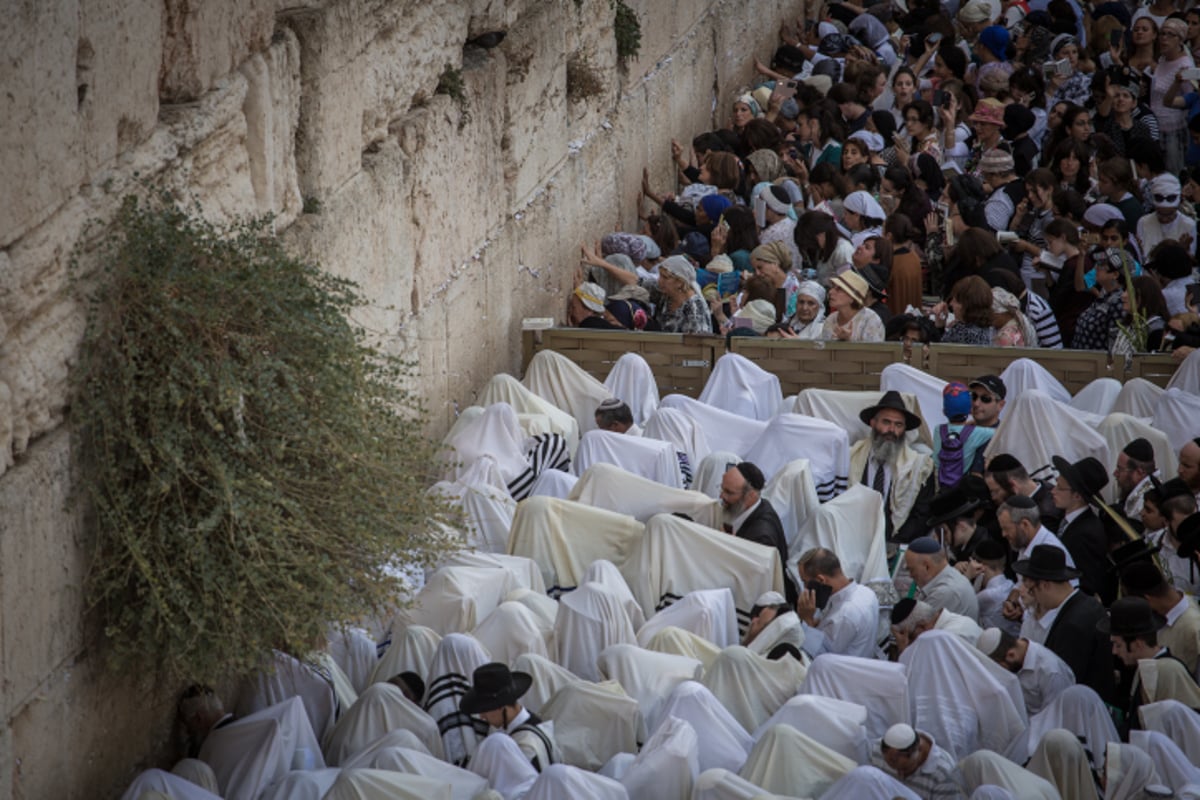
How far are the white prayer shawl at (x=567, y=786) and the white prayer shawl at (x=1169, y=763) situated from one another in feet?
6.96

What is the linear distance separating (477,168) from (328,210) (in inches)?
88.0

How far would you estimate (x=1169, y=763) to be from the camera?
22.7 feet

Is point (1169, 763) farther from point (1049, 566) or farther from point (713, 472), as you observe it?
point (713, 472)

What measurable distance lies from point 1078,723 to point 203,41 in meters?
4.70

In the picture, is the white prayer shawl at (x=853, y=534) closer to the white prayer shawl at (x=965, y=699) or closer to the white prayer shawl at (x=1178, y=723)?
the white prayer shawl at (x=965, y=699)

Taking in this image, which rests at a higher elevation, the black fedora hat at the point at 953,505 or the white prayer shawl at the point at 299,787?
the black fedora hat at the point at 953,505

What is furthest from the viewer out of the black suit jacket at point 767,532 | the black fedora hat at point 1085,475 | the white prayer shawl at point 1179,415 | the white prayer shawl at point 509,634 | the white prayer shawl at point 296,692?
the white prayer shawl at point 1179,415

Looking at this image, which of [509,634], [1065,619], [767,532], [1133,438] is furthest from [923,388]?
[509,634]

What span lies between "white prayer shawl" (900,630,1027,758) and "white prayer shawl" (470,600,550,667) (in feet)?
5.65

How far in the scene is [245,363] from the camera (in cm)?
673

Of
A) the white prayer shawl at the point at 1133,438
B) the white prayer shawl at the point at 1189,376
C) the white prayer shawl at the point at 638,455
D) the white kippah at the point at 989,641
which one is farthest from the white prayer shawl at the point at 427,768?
the white prayer shawl at the point at 1189,376

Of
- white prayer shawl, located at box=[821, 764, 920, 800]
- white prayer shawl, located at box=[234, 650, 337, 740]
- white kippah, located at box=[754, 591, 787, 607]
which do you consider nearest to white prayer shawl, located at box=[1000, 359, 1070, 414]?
white kippah, located at box=[754, 591, 787, 607]

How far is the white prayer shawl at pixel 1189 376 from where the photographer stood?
1021cm

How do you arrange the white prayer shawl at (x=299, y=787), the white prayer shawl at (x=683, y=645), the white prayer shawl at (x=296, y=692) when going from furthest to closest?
the white prayer shawl at (x=683, y=645) → the white prayer shawl at (x=296, y=692) → the white prayer shawl at (x=299, y=787)
